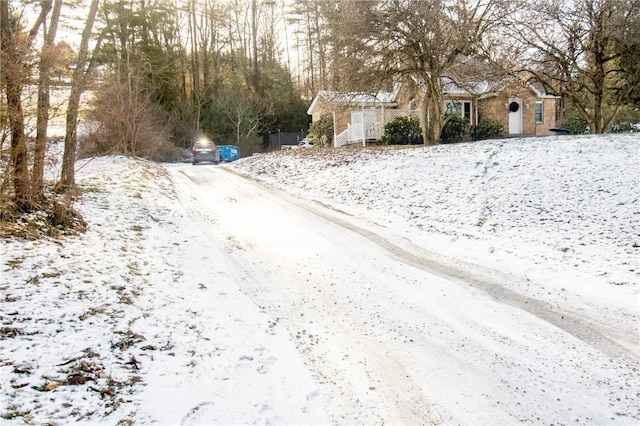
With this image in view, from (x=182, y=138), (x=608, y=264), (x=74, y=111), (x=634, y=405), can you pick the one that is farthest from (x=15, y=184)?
(x=182, y=138)

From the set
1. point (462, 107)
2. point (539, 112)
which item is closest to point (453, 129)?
point (462, 107)

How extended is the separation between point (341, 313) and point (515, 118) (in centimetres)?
2257

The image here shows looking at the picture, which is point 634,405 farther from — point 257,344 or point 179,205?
point 179,205

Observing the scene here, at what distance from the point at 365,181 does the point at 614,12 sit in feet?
32.8

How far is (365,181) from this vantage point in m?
11.8

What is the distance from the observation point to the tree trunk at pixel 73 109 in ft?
22.8

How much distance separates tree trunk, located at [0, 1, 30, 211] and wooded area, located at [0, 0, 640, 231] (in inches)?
0.6

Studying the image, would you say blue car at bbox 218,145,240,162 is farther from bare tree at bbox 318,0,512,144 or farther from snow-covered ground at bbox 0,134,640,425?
snow-covered ground at bbox 0,134,640,425

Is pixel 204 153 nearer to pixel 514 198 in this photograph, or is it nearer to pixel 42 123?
pixel 42 123

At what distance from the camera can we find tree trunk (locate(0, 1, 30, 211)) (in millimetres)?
5090

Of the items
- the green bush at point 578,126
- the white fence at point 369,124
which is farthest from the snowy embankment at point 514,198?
the green bush at point 578,126

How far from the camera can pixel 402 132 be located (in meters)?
18.8

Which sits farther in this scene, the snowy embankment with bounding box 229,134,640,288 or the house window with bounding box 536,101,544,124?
the house window with bounding box 536,101,544,124

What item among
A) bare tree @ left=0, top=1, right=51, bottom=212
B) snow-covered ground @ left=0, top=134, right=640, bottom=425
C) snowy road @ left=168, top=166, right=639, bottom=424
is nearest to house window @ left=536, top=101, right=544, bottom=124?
snow-covered ground @ left=0, top=134, right=640, bottom=425
